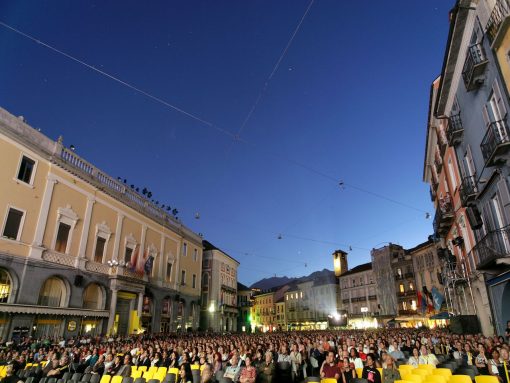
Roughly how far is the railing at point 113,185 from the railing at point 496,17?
24.9m

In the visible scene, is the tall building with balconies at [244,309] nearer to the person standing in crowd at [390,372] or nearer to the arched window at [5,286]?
the arched window at [5,286]

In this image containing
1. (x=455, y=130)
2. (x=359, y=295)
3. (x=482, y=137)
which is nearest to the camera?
(x=482, y=137)

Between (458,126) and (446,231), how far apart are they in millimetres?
11518

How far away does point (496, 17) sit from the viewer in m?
11.3

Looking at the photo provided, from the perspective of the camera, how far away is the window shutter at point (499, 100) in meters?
11.8

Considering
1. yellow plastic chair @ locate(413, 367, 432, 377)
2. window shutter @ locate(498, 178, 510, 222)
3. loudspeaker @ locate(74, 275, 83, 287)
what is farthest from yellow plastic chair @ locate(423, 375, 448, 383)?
loudspeaker @ locate(74, 275, 83, 287)

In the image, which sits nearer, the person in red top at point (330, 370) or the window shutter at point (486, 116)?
the person in red top at point (330, 370)

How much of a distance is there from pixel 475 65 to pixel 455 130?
4799mm

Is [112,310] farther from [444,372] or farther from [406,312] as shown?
[406,312]

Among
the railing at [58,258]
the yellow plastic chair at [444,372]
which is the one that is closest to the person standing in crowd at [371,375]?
the yellow plastic chair at [444,372]

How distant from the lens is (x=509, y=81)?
11.0 metres

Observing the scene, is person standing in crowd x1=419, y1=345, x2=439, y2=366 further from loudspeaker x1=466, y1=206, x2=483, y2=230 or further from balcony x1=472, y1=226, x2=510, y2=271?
loudspeaker x1=466, y1=206, x2=483, y2=230

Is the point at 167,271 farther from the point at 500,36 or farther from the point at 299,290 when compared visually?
the point at 299,290

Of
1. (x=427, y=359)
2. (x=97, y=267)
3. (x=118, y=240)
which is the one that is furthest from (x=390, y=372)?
(x=118, y=240)
